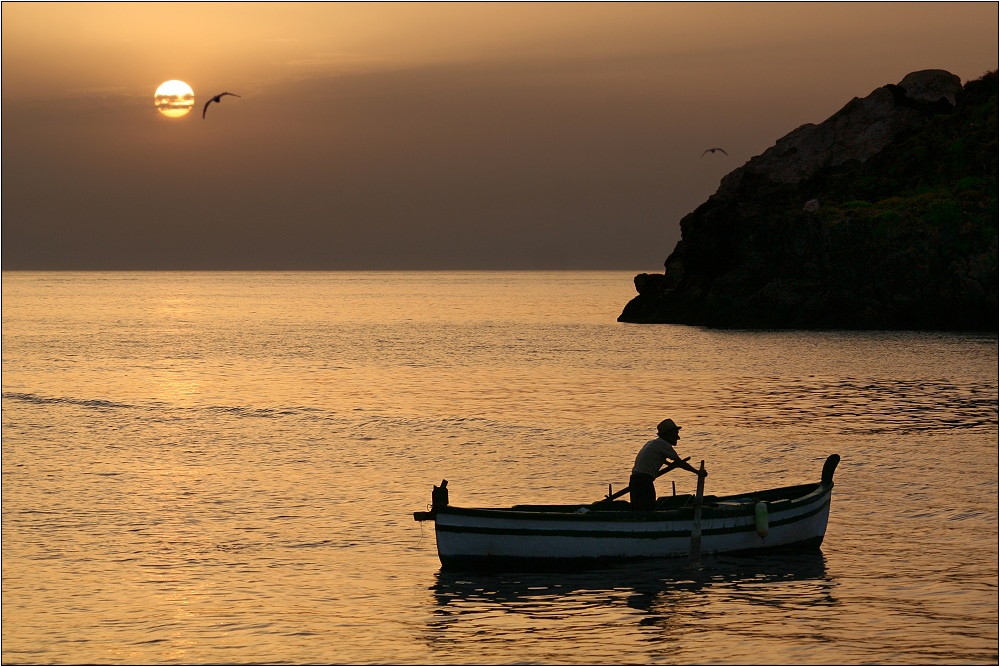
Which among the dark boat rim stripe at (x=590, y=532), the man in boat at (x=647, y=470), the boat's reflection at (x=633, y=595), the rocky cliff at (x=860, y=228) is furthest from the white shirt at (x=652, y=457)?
the rocky cliff at (x=860, y=228)

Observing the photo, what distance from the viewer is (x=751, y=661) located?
17.6 m

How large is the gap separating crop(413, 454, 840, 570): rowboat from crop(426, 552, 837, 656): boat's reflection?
0.79ft

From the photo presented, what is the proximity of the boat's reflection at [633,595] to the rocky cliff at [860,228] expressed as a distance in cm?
8869

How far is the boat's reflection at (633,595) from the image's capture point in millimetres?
19562

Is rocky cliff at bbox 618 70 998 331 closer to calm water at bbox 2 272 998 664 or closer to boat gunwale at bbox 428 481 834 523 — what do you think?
calm water at bbox 2 272 998 664

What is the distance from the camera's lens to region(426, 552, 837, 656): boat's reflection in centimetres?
1956

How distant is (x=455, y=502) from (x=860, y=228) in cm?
8842

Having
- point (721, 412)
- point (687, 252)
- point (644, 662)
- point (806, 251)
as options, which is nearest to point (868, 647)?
point (644, 662)

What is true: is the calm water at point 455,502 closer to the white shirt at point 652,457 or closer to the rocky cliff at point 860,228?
the white shirt at point 652,457

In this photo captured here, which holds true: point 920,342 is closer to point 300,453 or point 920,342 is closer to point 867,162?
point 867,162

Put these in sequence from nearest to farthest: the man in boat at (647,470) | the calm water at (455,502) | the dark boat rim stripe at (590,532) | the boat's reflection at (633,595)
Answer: the calm water at (455,502), the boat's reflection at (633,595), the dark boat rim stripe at (590,532), the man in boat at (647,470)

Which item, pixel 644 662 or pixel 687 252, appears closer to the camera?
pixel 644 662

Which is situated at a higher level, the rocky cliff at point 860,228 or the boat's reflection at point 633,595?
the rocky cliff at point 860,228

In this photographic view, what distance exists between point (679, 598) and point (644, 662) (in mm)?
3426
